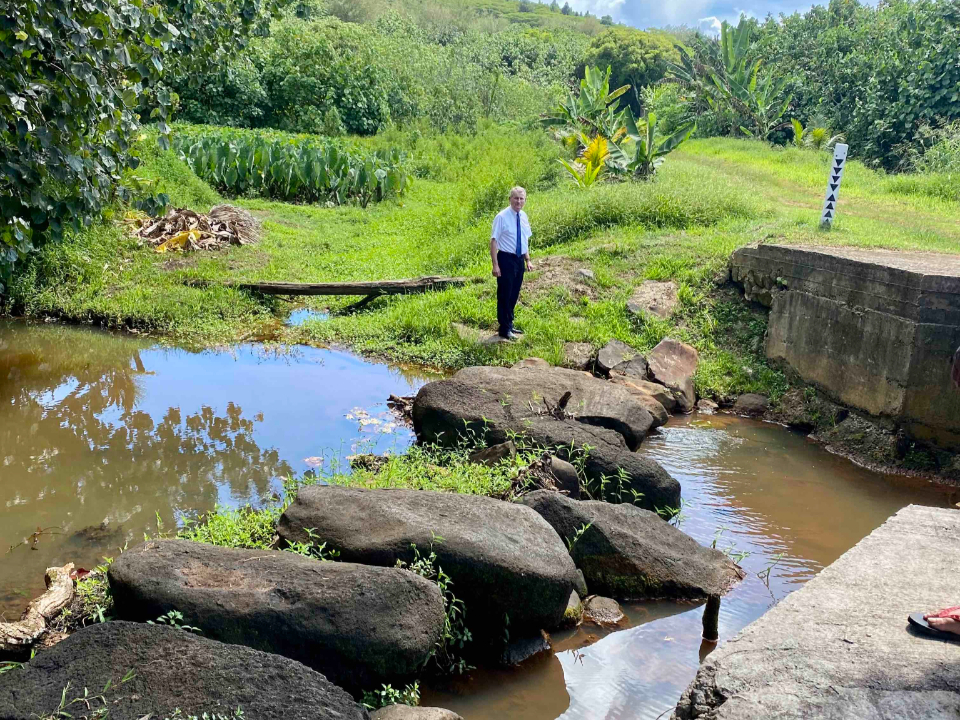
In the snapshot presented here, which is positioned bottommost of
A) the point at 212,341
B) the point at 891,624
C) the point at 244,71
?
the point at 212,341

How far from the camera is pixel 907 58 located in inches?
862

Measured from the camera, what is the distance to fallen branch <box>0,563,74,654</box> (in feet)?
13.1

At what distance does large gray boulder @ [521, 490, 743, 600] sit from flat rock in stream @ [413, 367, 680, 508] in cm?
92

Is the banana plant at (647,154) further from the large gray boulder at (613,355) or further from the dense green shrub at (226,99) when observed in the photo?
the dense green shrub at (226,99)

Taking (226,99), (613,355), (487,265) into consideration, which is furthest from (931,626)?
(226,99)

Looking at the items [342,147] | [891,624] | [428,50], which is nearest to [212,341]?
Answer: [891,624]

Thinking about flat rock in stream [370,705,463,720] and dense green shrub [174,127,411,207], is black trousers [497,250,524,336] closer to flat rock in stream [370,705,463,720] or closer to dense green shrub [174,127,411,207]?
flat rock in stream [370,705,463,720]

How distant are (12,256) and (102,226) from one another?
6949mm

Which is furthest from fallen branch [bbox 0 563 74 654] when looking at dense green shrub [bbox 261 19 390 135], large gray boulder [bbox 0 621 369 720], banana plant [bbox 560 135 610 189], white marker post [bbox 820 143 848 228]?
dense green shrub [bbox 261 19 390 135]

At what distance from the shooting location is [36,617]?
13.6 feet

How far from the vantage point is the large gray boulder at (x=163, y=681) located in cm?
316

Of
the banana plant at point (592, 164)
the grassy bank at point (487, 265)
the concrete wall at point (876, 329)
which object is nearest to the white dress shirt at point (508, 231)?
the grassy bank at point (487, 265)

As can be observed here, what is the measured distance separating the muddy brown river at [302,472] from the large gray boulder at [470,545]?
12.4 inches

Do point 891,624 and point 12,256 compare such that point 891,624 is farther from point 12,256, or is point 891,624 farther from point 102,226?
point 102,226
